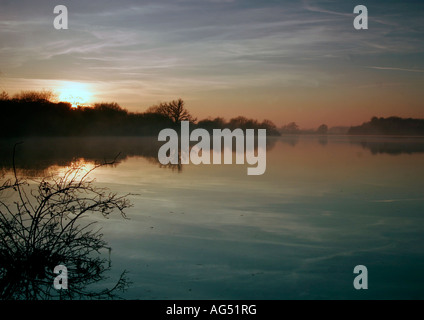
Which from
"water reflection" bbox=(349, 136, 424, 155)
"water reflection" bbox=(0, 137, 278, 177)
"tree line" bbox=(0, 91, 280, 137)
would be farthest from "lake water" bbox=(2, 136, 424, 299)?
"tree line" bbox=(0, 91, 280, 137)

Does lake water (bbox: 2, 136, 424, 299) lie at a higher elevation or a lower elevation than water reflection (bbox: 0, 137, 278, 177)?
lower

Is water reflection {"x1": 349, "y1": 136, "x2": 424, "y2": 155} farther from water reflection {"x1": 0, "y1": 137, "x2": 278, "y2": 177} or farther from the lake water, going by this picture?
the lake water

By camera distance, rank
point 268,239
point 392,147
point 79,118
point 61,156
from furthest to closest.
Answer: point 79,118
point 392,147
point 61,156
point 268,239

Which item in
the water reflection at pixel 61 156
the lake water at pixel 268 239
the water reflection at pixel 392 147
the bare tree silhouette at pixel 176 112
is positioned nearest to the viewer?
the lake water at pixel 268 239

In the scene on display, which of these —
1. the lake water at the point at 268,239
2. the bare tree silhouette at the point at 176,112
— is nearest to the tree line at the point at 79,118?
the bare tree silhouette at the point at 176,112

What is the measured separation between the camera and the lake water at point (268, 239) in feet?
16.7

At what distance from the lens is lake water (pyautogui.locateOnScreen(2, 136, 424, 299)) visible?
201 inches

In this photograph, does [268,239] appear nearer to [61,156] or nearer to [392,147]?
[61,156]

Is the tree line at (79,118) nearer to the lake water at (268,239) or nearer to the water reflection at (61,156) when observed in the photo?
the water reflection at (61,156)

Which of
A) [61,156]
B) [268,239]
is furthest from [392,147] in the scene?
[268,239]

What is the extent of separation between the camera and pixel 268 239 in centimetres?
697
